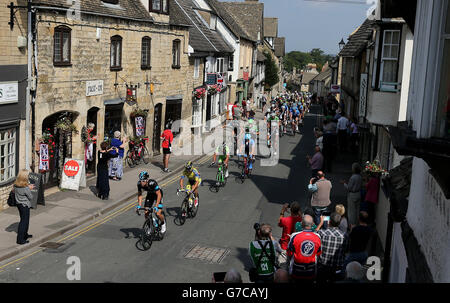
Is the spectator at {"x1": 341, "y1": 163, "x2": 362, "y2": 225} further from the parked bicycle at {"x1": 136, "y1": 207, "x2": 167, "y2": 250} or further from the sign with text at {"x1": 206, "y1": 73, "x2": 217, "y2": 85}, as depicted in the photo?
the sign with text at {"x1": 206, "y1": 73, "x2": 217, "y2": 85}

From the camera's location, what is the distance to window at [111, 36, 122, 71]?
19797mm

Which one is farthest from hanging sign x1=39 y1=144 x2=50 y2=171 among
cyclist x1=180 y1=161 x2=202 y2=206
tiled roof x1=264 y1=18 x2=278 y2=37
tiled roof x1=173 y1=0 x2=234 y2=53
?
tiled roof x1=264 y1=18 x2=278 y2=37

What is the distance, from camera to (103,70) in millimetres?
19109

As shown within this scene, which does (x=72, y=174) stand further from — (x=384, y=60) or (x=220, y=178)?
(x=384, y=60)

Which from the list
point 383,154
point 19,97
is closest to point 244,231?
point 383,154

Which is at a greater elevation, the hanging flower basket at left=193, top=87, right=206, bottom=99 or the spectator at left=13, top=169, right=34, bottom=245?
the hanging flower basket at left=193, top=87, right=206, bottom=99

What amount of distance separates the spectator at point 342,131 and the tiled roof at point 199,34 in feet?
31.2

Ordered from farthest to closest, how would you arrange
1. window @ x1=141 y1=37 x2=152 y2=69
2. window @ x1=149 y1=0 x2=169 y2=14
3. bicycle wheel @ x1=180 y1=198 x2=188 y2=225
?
window @ x1=149 y1=0 x2=169 y2=14 < window @ x1=141 y1=37 x2=152 y2=69 < bicycle wheel @ x1=180 y1=198 x2=188 y2=225

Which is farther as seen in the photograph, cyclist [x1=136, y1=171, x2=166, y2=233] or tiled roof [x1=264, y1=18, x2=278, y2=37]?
tiled roof [x1=264, y1=18, x2=278, y2=37]

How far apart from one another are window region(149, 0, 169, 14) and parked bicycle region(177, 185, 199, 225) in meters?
11.4

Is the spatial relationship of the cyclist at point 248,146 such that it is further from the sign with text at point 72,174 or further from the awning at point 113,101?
the sign with text at point 72,174

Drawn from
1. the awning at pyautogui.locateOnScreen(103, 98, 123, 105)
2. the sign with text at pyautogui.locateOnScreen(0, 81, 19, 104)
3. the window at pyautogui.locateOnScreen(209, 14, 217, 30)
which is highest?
the window at pyautogui.locateOnScreen(209, 14, 217, 30)

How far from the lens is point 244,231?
13.5 m
